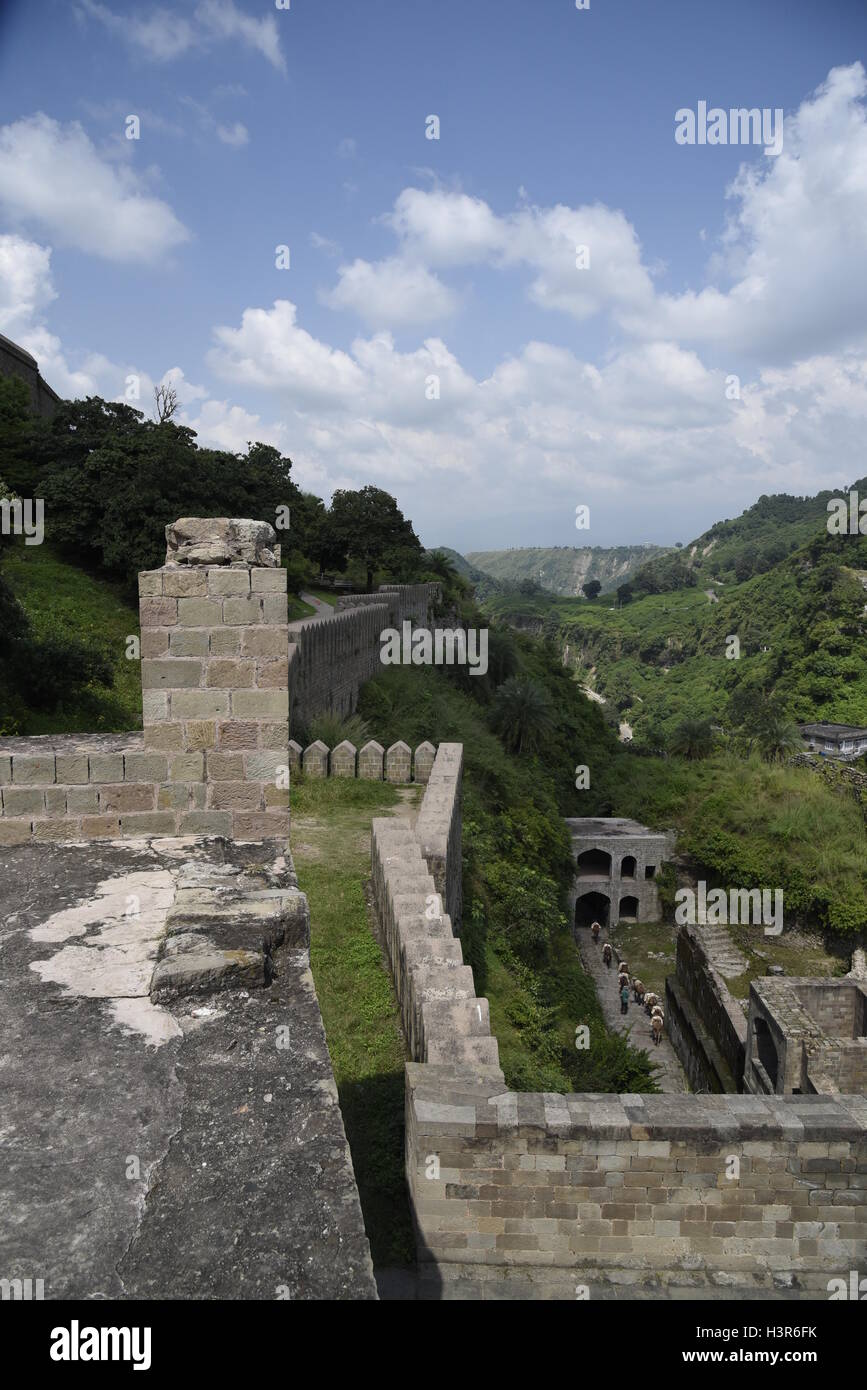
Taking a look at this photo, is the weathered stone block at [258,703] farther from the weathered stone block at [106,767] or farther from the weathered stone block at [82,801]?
the weathered stone block at [82,801]

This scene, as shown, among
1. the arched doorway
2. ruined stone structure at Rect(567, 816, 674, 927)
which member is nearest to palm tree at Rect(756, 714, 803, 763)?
ruined stone structure at Rect(567, 816, 674, 927)

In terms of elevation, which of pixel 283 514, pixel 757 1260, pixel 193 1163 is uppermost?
pixel 283 514

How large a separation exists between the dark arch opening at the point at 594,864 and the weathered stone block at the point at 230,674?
88.1ft

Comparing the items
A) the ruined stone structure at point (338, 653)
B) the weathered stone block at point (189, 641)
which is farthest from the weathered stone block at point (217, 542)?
the ruined stone structure at point (338, 653)

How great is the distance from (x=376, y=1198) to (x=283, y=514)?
27.1 meters

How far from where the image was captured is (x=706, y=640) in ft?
273

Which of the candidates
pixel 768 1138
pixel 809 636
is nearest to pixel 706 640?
pixel 809 636

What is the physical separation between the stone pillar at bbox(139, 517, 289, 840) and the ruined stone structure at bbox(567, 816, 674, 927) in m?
26.0

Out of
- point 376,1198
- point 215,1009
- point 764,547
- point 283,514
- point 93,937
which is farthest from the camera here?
point 764,547

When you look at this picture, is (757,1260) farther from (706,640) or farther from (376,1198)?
(706,640)

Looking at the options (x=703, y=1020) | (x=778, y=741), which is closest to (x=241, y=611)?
(x=703, y=1020)

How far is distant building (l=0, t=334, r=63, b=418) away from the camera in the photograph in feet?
102

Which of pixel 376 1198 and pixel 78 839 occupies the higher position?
pixel 78 839

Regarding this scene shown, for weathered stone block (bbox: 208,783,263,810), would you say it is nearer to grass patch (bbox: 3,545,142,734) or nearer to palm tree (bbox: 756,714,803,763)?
grass patch (bbox: 3,545,142,734)
